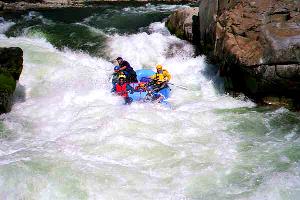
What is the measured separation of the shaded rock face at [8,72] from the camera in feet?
31.9

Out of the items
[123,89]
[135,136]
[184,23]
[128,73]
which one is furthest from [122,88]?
[184,23]

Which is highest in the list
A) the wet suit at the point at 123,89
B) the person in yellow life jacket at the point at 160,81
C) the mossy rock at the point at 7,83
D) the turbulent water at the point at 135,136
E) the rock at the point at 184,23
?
the rock at the point at 184,23

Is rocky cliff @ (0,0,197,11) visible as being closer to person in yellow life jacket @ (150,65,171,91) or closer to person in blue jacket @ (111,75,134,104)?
person in blue jacket @ (111,75,134,104)

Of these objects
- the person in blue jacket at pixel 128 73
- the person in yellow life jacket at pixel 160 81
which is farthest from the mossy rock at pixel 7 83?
the person in yellow life jacket at pixel 160 81

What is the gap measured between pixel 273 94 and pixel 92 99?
175 inches

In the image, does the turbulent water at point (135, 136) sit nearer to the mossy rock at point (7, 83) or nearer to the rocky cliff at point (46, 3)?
the mossy rock at point (7, 83)

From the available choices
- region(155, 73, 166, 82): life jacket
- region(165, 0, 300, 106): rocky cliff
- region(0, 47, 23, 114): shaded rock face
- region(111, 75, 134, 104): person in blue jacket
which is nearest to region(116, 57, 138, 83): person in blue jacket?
region(111, 75, 134, 104): person in blue jacket

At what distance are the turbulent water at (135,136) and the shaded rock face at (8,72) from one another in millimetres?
337

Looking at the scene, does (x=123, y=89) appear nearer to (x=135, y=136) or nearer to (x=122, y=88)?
(x=122, y=88)

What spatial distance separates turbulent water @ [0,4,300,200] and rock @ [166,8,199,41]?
48 cm

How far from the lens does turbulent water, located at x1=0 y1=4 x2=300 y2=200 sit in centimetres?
666

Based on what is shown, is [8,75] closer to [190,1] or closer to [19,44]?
[19,44]

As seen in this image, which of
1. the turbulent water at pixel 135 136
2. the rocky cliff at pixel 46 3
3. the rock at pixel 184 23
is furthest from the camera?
the rocky cliff at pixel 46 3

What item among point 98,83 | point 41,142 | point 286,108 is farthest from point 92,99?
point 286,108
